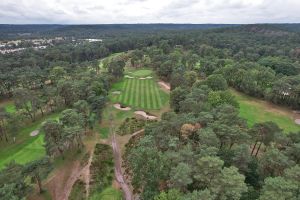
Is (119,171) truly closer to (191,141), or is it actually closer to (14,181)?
(191,141)

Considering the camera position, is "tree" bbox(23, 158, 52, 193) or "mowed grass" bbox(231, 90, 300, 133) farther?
"mowed grass" bbox(231, 90, 300, 133)

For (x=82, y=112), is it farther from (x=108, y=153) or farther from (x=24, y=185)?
(x=24, y=185)

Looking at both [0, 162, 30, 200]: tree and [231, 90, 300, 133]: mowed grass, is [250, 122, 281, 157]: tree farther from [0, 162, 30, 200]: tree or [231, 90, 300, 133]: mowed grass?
[0, 162, 30, 200]: tree

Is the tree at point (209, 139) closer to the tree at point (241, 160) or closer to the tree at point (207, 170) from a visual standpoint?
the tree at point (241, 160)

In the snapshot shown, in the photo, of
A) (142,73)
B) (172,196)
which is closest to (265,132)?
(172,196)

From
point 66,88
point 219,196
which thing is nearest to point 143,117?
point 66,88

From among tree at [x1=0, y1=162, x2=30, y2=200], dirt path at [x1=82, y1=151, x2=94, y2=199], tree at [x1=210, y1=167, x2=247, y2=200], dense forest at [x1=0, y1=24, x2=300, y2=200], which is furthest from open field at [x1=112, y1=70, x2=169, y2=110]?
tree at [x1=210, y1=167, x2=247, y2=200]
